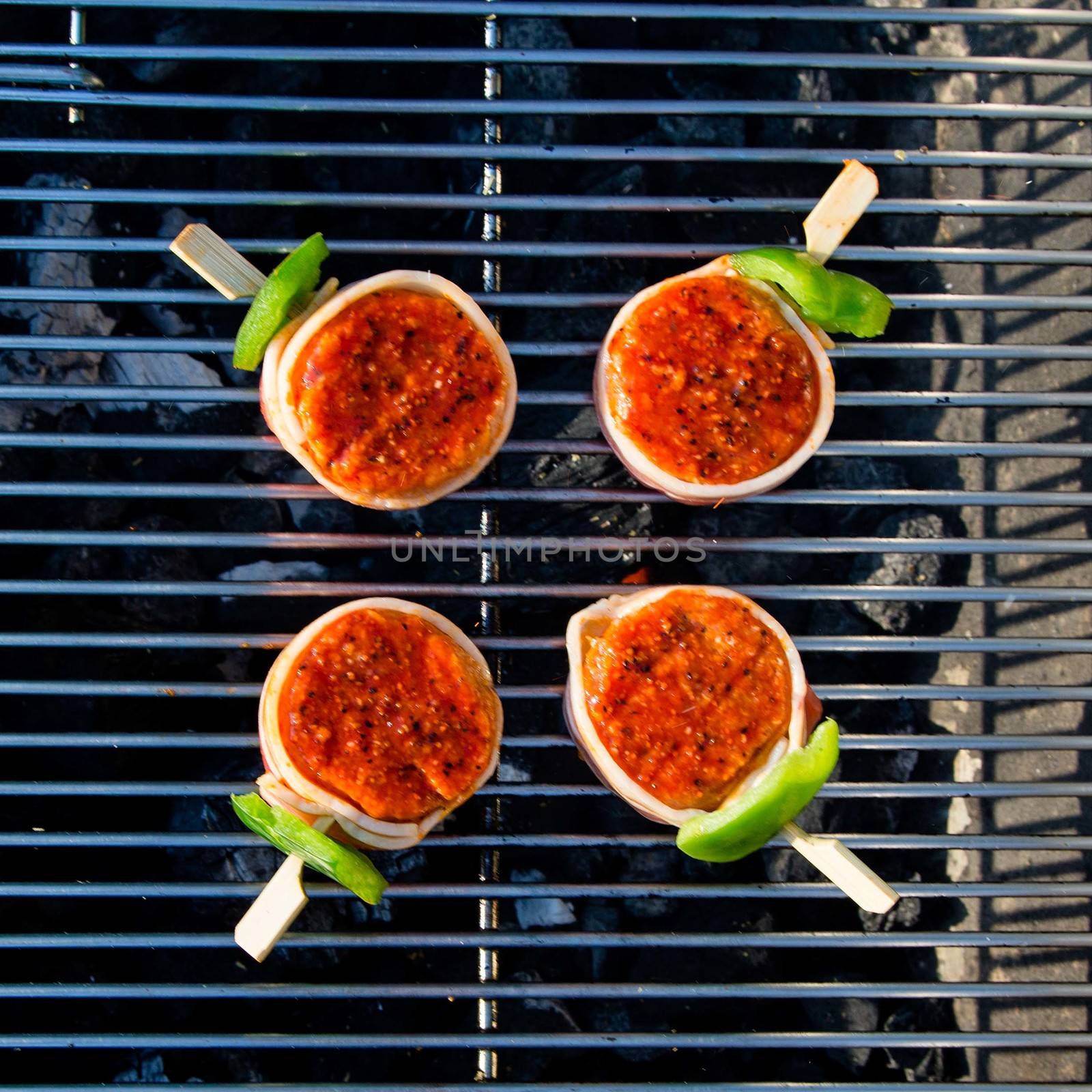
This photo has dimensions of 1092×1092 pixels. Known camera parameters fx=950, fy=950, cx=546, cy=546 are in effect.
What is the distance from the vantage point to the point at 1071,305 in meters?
2.62

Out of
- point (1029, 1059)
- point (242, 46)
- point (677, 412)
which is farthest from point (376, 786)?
point (1029, 1059)

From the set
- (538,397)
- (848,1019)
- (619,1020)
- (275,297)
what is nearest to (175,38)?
(275,297)

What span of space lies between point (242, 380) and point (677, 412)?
1390 millimetres

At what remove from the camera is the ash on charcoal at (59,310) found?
2881 mm

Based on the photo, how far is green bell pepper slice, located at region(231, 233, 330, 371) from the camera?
217 centimetres

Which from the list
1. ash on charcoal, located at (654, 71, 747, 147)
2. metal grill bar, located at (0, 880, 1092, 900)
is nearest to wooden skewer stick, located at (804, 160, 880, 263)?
ash on charcoal, located at (654, 71, 747, 147)

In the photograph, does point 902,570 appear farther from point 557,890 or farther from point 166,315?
point 166,315

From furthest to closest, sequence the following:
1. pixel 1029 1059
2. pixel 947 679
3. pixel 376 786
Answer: pixel 947 679
pixel 1029 1059
pixel 376 786

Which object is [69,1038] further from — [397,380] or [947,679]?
[947,679]

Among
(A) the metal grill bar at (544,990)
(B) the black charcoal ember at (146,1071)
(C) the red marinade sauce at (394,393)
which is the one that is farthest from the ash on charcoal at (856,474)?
(B) the black charcoal ember at (146,1071)

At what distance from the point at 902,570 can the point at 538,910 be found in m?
1.54

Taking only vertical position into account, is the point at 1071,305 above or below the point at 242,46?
below

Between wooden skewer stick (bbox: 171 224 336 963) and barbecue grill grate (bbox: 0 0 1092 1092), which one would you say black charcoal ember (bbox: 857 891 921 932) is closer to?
barbecue grill grate (bbox: 0 0 1092 1092)

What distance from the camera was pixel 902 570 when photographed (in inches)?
116
